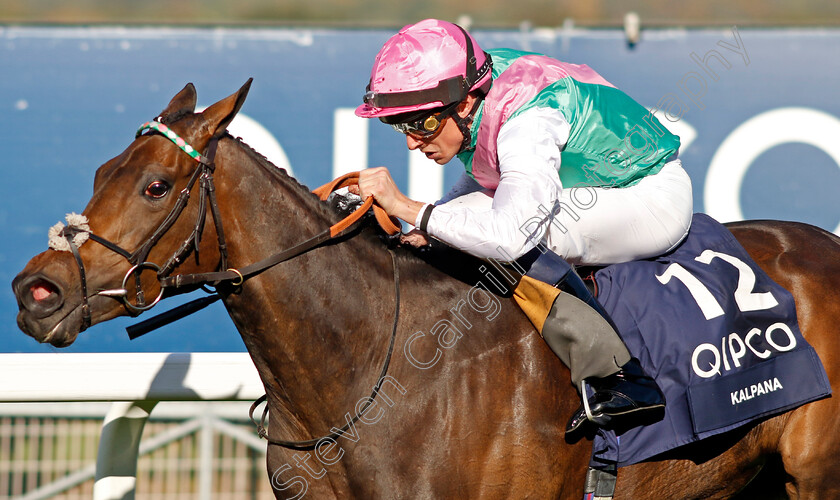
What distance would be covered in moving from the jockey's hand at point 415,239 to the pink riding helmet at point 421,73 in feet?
1.18

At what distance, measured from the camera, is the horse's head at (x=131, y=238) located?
190 cm

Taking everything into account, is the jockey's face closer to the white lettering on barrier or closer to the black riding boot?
the black riding boot

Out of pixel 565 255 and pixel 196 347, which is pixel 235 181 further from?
pixel 196 347

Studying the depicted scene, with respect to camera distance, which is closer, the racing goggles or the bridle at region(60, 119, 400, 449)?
the bridle at region(60, 119, 400, 449)

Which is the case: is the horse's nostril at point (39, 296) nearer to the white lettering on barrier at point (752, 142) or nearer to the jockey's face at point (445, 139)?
the jockey's face at point (445, 139)

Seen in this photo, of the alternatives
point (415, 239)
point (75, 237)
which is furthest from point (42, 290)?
point (415, 239)

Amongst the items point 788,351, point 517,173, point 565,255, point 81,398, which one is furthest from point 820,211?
point 81,398

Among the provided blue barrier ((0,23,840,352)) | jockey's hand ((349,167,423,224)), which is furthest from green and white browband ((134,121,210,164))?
blue barrier ((0,23,840,352))

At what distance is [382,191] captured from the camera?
2.18m

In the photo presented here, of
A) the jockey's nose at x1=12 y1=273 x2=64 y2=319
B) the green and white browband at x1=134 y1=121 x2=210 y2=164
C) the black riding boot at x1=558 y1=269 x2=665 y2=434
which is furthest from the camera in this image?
the black riding boot at x1=558 y1=269 x2=665 y2=434

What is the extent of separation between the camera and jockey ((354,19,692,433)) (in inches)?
82.2

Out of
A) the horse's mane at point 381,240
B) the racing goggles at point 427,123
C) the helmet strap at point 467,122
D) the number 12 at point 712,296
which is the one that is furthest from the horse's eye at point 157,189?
the number 12 at point 712,296

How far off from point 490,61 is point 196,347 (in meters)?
2.48

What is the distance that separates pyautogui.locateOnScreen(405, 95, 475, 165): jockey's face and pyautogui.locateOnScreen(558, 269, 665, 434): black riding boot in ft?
1.67
